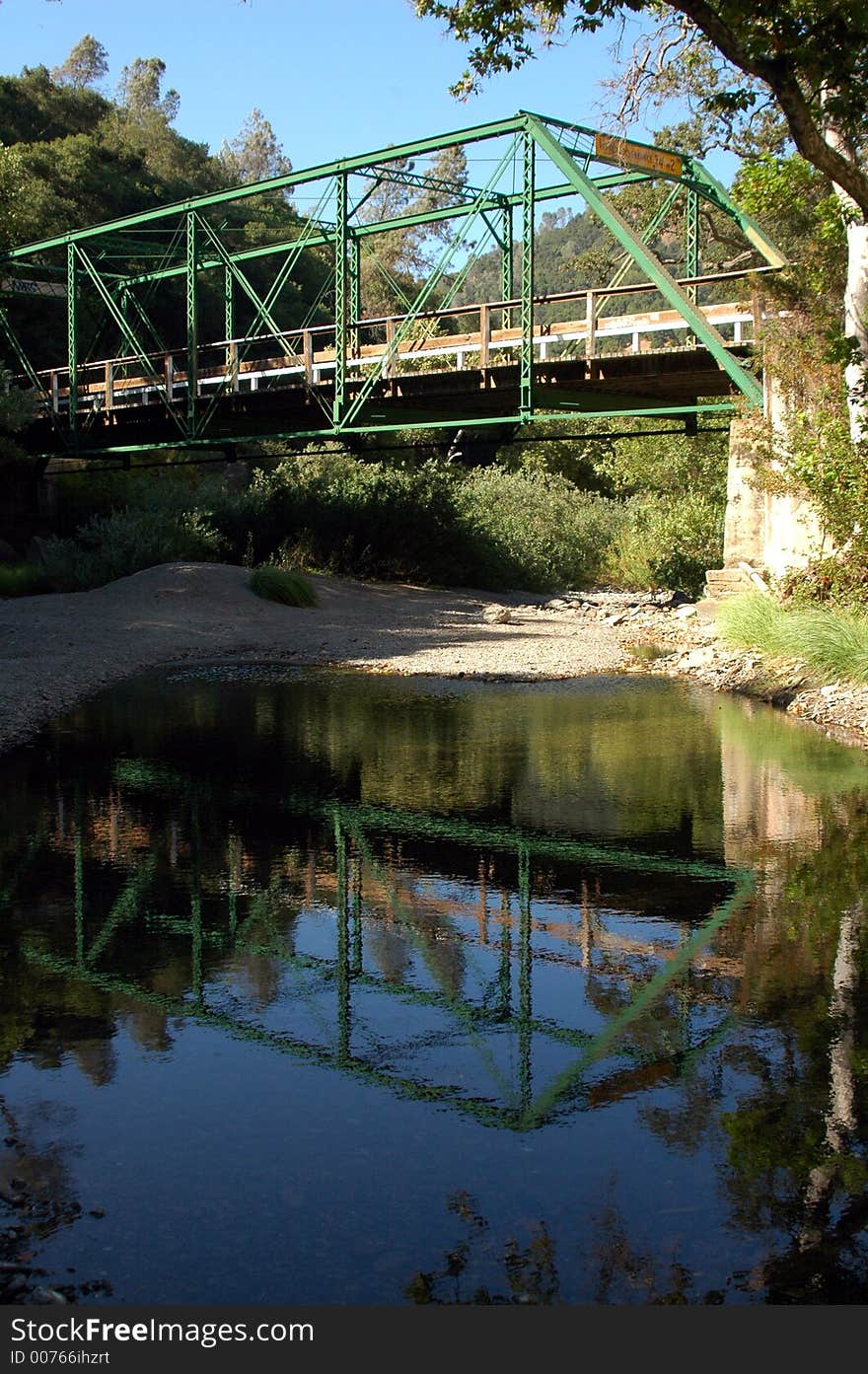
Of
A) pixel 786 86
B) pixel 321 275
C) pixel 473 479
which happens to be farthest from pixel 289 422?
pixel 321 275

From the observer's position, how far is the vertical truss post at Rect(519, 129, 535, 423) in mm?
23719

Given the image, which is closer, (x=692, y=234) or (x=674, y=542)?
(x=692, y=234)

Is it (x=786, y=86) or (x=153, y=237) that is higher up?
(x=153, y=237)

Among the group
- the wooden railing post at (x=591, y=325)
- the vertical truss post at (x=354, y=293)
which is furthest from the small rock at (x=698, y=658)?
the vertical truss post at (x=354, y=293)

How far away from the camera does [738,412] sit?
20.3 m

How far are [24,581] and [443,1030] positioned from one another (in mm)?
22552

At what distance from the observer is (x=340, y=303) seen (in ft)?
92.1

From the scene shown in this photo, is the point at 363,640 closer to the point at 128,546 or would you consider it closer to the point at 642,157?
the point at 128,546

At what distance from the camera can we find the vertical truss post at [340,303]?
26875 mm

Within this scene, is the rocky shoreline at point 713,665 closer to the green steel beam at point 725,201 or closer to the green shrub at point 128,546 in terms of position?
the green steel beam at point 725,201

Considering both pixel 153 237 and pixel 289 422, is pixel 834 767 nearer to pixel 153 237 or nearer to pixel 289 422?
pixel 289 422

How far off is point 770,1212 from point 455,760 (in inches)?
302

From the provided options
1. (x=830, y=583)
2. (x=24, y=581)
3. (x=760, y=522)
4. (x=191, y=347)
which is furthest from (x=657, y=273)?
(x=191, y=347)

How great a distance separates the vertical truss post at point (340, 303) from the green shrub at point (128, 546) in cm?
372
